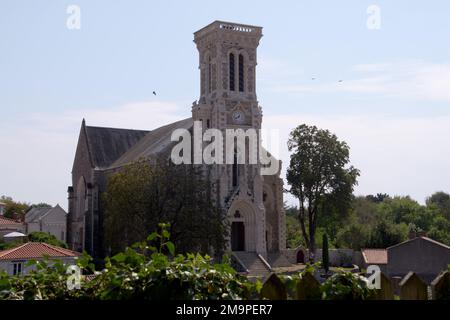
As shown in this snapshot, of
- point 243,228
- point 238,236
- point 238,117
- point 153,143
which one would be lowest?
point 238,236

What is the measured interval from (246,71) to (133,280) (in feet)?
171

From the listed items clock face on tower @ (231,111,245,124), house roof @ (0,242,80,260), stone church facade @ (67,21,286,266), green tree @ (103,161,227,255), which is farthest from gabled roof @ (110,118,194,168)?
house roof @ (0,242,80,260)

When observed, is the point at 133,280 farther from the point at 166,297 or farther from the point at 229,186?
the point at 229,186

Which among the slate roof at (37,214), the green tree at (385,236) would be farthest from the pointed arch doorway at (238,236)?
the slate roof at (37,214)

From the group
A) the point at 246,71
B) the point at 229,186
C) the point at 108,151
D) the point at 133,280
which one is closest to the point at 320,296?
the point at 133,280

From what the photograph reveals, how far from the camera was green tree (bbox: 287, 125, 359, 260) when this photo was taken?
58281 millimetres

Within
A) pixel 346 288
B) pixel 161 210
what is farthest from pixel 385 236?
pixel 346 288

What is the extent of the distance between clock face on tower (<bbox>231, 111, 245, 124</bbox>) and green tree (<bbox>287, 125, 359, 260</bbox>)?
6883 millimetres

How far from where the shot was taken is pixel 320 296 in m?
5.58

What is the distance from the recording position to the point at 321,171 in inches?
2299

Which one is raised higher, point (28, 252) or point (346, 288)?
point (28, 252)

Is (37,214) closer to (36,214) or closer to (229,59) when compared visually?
(36,214)

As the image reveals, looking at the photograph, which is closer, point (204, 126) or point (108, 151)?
point (204, 126)

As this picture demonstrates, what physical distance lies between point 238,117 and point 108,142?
18.9 metres
